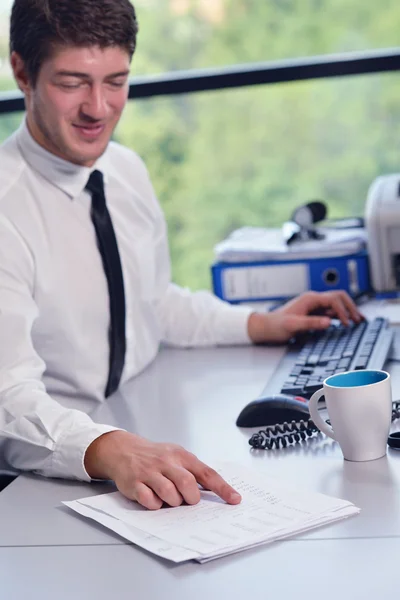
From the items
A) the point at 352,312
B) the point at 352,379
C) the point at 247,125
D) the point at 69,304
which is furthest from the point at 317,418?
the point at 247,125

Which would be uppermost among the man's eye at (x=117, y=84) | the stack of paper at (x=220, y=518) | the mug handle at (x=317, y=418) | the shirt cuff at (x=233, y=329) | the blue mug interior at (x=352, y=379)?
the man's eye at (x=117, y=84)

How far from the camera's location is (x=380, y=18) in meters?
5.64

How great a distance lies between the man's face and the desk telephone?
629 mm

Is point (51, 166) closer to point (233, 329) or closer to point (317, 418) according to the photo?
point (233, 329)

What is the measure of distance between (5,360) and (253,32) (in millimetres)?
4862

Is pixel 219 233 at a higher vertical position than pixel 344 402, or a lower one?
lower

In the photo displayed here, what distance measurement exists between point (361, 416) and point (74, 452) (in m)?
0.40

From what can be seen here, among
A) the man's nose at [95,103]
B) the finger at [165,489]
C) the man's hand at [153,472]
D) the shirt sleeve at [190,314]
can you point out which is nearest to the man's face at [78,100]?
the man's nose at [95,103]

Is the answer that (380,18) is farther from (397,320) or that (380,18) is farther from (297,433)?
(297,433)

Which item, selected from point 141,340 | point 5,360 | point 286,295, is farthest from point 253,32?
point 5,360

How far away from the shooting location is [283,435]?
1.36 m

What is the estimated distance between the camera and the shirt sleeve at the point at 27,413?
4.36 ft

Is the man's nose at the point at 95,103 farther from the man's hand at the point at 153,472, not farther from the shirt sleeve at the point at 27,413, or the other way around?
the man's hand at the point at 153,472

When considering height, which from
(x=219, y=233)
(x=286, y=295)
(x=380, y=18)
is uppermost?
(x=380, y=18)
